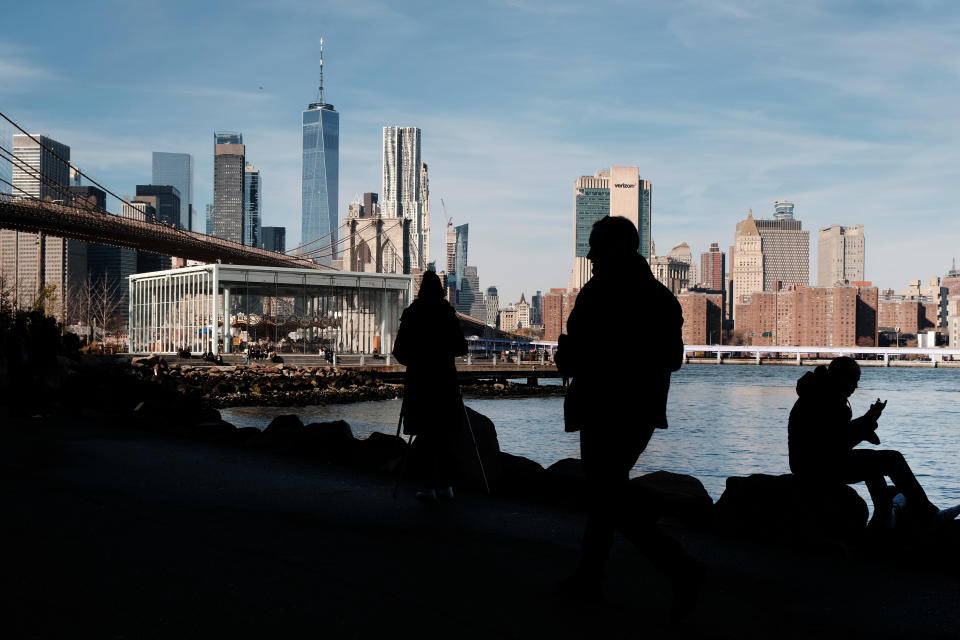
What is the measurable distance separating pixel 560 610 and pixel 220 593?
144cm

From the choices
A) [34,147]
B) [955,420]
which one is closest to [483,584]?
[955,420]

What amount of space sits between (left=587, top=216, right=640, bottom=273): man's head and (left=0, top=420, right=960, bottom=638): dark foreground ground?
57.8 inches

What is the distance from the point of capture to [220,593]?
167 inches

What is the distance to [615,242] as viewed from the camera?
4250mm

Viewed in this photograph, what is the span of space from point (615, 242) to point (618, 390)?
637mm

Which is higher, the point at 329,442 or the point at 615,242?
the point at 615,242

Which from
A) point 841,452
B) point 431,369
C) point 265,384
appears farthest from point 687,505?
point 265,384

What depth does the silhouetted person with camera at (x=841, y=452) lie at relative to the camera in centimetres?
553

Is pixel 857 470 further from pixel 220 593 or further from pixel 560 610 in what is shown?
pixel 220 593

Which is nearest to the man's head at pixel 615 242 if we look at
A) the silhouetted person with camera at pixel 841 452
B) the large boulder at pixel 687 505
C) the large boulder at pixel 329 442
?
the silhouetted person with camera at pixel 841 452

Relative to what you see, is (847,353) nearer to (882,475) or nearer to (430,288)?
(430,288)

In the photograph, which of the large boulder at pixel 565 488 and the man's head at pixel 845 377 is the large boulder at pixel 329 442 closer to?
the large boulder at pixel 565 488

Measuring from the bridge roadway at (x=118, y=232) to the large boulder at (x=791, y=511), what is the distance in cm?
4480

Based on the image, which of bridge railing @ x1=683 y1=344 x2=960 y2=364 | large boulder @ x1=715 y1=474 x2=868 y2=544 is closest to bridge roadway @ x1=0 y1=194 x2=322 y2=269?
large boulder @ x1=715 y1=474 x2=868 y2=544
